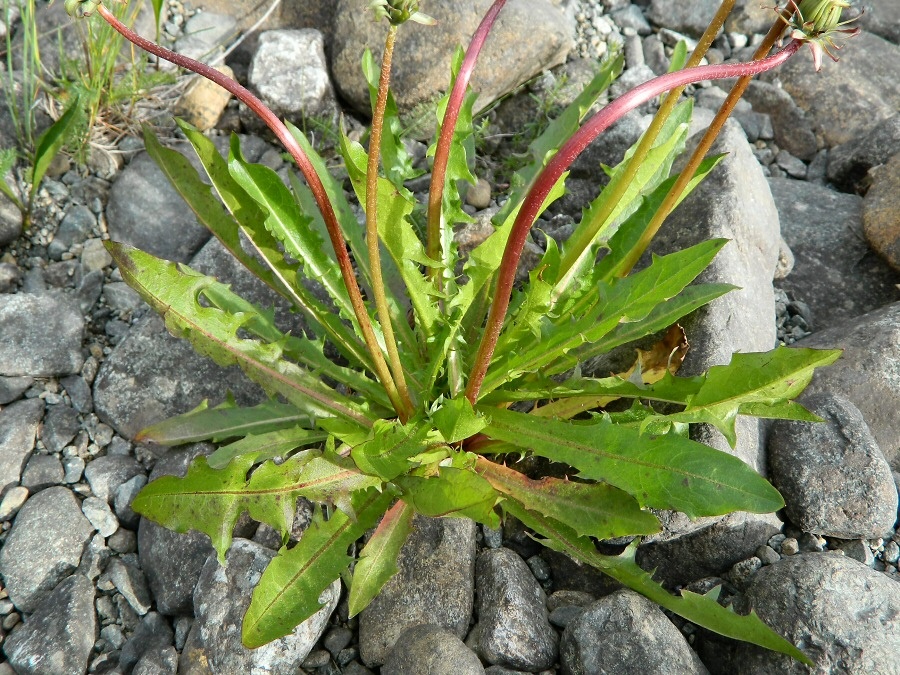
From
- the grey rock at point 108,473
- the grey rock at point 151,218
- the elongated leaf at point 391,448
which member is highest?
the elongated leaf at point 391,448

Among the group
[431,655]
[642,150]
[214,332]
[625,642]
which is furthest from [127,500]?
[642,150]

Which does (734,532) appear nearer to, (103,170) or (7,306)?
(7,306)

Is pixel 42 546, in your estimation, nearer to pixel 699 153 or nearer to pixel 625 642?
pixel 625 642

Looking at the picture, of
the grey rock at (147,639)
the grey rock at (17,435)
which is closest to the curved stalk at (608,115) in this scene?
the grey rock at (147,639)

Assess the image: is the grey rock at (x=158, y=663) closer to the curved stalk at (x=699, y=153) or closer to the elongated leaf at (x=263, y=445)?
the elongated leaf at (x=263, y=445)

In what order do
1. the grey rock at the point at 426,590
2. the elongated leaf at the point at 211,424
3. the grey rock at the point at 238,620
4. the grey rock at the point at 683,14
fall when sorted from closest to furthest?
the grey rock at the point at 238,620 → the grey rock at the point at 426,590 → the elongated leaf at the point at 211,424 → the grey rock at the point at 683,14

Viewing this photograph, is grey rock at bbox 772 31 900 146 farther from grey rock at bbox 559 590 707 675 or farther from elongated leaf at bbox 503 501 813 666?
grey rock at bbox 559 590 707 675

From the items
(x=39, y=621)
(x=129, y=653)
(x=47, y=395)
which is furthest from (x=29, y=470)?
(x=129, y=653)
